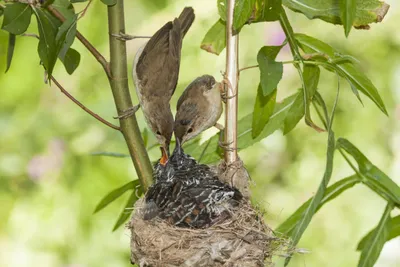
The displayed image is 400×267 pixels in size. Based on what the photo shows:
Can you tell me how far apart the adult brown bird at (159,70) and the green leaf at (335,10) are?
1.35 metres

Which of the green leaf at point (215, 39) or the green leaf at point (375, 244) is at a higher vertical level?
the green leaf at point (215, 39)

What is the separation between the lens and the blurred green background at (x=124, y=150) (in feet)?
15.9

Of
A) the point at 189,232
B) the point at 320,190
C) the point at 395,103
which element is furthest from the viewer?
the point at 395,103

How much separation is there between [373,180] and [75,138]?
2.88 m

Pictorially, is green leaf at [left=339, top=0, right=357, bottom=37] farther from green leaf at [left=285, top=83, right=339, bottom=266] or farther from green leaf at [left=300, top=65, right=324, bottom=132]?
green leaf at [left=285, top=83, right=339, bottom=266]

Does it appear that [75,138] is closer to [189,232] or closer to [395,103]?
[395,103]

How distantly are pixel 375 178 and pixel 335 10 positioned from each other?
629mm

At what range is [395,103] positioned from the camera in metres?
4.86

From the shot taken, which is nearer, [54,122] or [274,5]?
[274,5]

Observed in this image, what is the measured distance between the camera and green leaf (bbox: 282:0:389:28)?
220cm

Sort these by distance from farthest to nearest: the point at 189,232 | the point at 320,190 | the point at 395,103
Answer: the point at 395,103 → the point at 189,232 → the point at 320,190

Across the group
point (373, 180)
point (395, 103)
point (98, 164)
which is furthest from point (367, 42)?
point (373, 180)

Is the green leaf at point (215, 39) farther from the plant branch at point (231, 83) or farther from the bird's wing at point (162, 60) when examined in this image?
the bird's wing at point (162, 60)

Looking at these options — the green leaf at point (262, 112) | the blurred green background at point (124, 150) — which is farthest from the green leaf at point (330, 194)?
the blurred green background at point (124, 150)
